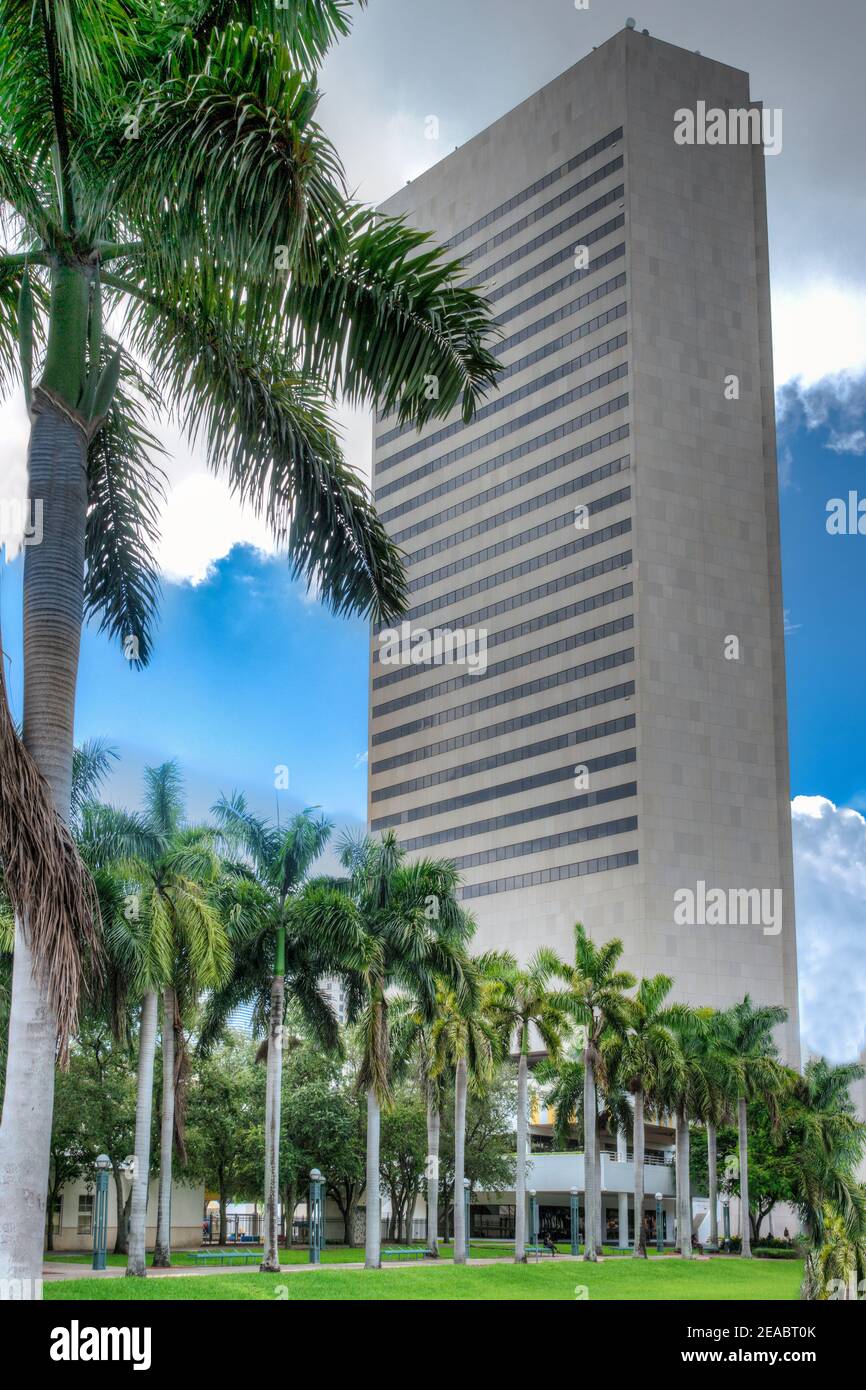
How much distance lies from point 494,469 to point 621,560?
70.6ft

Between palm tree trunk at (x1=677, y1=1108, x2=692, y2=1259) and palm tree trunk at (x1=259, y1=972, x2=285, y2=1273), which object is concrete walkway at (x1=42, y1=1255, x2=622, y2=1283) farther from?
palm tree trunk at (x1=677, y1=1108, x2=692, y2=1259)

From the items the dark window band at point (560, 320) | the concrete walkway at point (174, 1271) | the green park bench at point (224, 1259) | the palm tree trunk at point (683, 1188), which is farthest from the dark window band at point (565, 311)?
the concrete walkway at point (174, 1271)

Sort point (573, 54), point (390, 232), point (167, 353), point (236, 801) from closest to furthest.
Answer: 1. point (390, 232)
2. point (167, 353)
3. point (236, 801)
4. point (573, 54)

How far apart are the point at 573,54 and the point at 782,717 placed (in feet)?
271

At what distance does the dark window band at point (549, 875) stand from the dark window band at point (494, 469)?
1510 inches

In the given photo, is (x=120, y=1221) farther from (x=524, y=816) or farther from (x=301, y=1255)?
(x=524, y=816)

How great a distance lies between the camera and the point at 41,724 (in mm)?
10773

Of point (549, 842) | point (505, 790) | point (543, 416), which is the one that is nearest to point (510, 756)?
point (505, 790)

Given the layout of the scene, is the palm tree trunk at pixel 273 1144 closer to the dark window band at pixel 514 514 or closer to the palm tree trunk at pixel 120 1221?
the palm tree trunk at pixel 120 1221

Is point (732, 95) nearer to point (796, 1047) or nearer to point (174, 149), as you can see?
point (796, 1047)

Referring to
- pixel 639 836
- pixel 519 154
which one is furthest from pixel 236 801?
pixel 519 154

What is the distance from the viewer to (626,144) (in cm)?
13988
